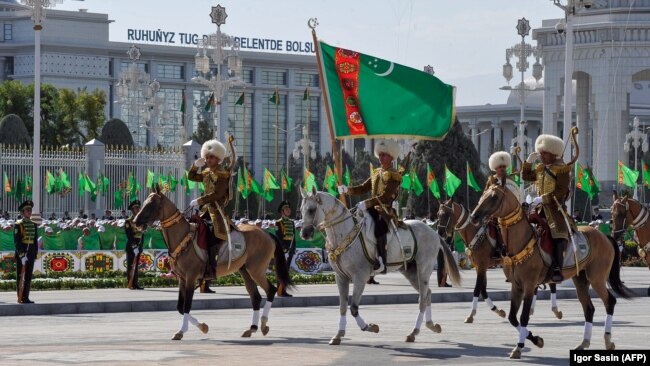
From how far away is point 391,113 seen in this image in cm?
2092

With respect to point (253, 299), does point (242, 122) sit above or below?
above

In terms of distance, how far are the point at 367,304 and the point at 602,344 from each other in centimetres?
1100

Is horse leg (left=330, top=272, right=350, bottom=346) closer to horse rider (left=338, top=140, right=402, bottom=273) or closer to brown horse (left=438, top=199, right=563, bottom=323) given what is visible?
horse rider (left=338, top=140, right=402, bottom=273)

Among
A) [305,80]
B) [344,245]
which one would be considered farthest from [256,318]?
[305,80]

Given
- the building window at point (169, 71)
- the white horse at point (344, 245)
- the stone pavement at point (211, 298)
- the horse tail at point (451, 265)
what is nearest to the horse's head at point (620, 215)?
the stone pavement at point (211, 298)

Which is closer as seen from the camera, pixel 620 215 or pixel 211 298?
pixel 211 298

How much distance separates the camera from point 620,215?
28891 millimetres

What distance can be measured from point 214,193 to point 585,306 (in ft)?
16.8

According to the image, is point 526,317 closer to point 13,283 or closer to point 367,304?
point 367,304

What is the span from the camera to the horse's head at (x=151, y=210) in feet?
63.6

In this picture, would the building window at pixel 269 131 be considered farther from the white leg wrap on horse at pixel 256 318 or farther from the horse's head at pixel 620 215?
the white leg wrap on horse at pixel 256 318

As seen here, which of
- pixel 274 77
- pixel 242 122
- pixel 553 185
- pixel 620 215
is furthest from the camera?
pixel 274 77

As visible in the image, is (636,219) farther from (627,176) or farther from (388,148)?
(627,176)

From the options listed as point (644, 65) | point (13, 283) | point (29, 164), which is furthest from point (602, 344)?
point (644, 65)
